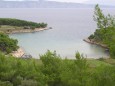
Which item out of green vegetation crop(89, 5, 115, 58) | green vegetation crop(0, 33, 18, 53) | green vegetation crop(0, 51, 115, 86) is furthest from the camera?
green vegetation crop(0, 33, 18, 53)

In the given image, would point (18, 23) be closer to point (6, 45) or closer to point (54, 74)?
point (6, 45)

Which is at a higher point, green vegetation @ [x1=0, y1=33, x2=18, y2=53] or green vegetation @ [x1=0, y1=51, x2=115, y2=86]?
green vegetation @ [x1=0, y1=33, x2=18, y2=53]

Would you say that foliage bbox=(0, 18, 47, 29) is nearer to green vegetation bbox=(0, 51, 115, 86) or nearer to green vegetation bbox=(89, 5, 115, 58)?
green vegetation bbox=(0, 51, 115, 86)

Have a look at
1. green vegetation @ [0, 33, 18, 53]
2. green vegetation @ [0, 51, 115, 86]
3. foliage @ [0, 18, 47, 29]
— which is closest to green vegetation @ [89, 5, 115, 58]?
green vegetation @ [0, 51, 115, 86]

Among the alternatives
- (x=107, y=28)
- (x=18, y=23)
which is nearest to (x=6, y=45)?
(x=107, y=28)

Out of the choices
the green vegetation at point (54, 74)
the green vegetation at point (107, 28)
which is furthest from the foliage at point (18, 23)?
the green vegetation at point (107, 28)

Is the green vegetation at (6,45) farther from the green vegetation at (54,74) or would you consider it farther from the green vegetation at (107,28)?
the green vegetation at (107,28)

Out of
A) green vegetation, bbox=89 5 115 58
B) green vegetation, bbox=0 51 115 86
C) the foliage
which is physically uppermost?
the foliage

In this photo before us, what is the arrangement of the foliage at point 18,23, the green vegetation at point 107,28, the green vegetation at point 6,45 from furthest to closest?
the foliage at point 18,23, the green vegetation at point 6,45, the green vegetation at point 107,28

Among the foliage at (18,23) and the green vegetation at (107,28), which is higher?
the foliage at (18,23)

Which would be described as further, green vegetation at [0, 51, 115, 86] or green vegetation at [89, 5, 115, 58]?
green vegetation at [0, 51, 115, 86]

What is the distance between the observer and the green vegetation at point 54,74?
16.4m

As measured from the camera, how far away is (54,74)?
22.8m

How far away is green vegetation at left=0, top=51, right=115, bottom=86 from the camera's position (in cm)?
1639
